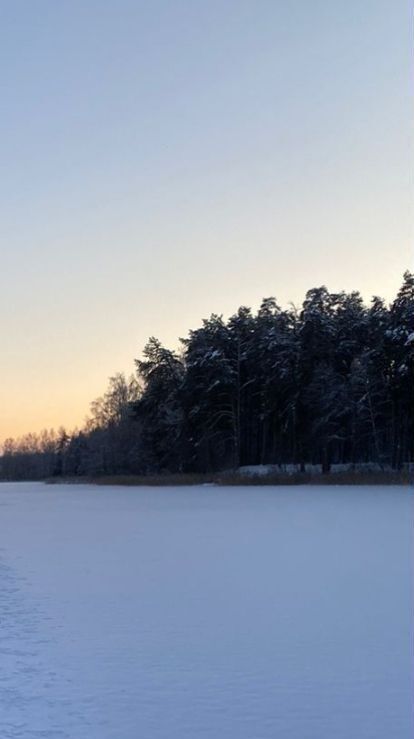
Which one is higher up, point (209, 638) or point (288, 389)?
Answer: point (288, 389)

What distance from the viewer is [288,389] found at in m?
56.5

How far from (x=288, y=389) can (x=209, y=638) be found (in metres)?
48.8

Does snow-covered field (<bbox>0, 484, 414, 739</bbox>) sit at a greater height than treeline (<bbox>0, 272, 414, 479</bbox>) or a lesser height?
lesser

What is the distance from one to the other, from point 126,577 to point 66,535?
7207mm

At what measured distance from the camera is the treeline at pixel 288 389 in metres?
51.6

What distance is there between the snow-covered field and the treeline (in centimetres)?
3480

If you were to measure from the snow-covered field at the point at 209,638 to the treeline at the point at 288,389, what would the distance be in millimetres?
34797

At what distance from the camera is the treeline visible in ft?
169

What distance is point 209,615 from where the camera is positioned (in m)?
9.32

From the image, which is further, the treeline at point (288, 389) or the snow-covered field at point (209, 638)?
the treeline at point (288, 389)

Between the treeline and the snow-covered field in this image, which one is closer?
the snow-covered field

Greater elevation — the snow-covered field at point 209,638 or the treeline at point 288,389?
the treeline at point 288,389

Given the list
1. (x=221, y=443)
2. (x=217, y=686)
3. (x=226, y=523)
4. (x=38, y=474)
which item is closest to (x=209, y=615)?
(x=217, y=686)

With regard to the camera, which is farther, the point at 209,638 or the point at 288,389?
the point at 288,389
